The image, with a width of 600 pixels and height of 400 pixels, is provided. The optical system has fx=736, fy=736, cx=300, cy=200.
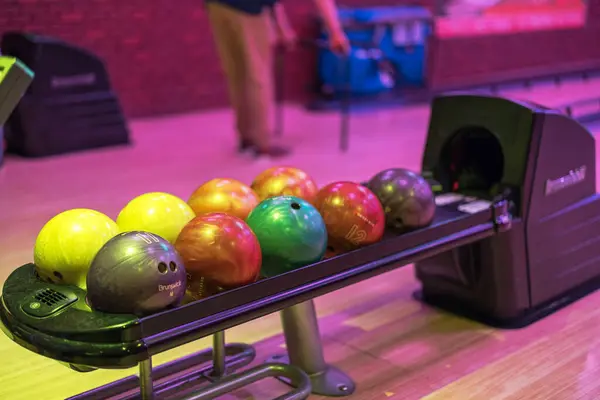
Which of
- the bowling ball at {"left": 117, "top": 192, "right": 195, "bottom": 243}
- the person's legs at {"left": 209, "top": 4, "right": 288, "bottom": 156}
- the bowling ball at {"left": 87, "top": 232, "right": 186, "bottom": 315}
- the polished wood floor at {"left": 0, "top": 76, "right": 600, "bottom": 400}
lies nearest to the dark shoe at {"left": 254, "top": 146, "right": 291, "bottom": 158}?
the person's legs at {"left": 209, "top": 4, "right": 288, "bottom": 156}

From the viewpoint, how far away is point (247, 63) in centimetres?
476

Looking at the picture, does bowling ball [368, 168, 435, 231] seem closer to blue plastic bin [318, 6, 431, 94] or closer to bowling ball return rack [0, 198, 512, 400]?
bowling ball return rack [0, 198, 512, 400]

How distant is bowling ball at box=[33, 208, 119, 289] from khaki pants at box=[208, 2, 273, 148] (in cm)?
300

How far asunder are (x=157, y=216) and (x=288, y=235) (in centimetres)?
35

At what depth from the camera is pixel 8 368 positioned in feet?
7.43

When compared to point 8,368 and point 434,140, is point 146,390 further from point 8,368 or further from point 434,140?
point 434,140

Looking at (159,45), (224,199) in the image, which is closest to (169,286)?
(224,199)

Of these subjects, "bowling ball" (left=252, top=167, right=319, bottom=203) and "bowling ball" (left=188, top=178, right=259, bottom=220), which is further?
"bowling ball" (left=252, top=167, right=319, bottom=203)

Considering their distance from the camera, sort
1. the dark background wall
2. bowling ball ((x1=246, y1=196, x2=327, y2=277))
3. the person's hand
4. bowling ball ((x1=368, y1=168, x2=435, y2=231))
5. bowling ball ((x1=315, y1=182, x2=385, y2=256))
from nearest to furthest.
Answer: bowling ball ((x1=246, y1=196, x2=327, y2=277)) < bowling ball ((x1=315, y1=182, x2=385, y2=256)) < bowling ball ((x1=368, y1=168, x2=435, y2=231)) < the person's hand < the dark background wall

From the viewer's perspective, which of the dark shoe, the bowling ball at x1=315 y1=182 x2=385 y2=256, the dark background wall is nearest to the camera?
the bowling ball at x1=315 y1=182 x2=385 y2=256

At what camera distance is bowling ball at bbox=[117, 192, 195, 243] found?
1924 millimetres

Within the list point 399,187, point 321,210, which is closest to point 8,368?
point 321,210

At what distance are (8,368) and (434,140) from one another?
1629 millimetres

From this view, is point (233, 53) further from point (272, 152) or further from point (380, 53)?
point (380, 53)
